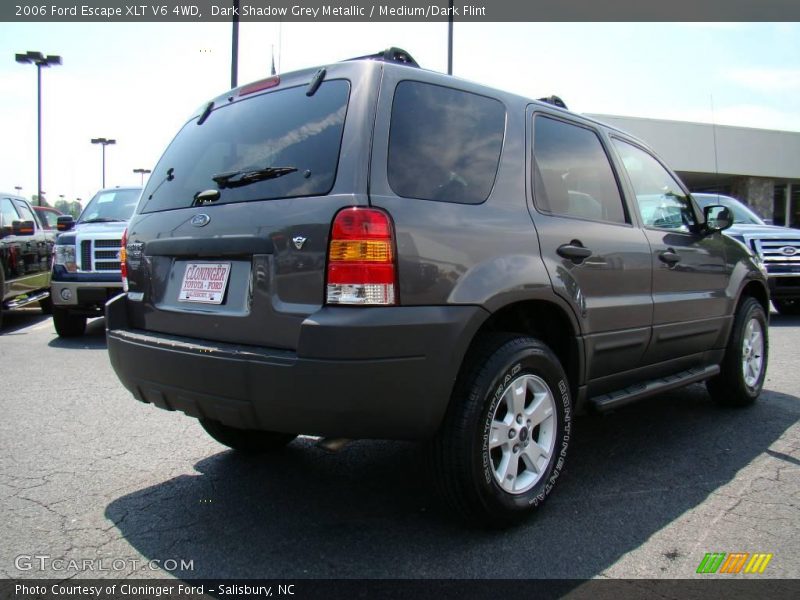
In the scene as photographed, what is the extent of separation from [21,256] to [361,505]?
349 inches

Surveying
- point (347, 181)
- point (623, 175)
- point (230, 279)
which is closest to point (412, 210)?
point (347, 181)

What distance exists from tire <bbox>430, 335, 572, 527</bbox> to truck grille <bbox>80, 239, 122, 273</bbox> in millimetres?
6802

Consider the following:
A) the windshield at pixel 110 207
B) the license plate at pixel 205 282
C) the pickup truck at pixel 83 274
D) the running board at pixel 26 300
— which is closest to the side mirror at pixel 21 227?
the windshield at pixel 110 207

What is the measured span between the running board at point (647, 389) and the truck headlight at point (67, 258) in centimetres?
717

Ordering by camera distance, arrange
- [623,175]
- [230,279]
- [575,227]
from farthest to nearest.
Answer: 1. [623,175]
2. [575,227]
3. [230,279]

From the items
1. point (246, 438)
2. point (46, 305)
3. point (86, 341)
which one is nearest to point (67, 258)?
point (86, 341)

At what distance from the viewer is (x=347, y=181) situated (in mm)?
2369

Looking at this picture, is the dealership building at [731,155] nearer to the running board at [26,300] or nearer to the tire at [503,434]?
the running board at [26,300]

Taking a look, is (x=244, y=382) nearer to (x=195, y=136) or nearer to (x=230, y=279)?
(x=230, y=279)

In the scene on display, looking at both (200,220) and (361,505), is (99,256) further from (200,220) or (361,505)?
(361,505)

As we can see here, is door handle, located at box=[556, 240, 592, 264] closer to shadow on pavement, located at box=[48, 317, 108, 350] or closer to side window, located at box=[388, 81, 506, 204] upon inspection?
side window, located at box=[388, 81, 506, 204]

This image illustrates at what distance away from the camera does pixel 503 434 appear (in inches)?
106

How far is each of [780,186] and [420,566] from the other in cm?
3550

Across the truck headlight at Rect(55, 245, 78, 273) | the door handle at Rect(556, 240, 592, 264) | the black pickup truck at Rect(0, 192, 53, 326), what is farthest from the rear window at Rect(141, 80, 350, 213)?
the black pickup truck at Rect(0, 192, 53, 326)
